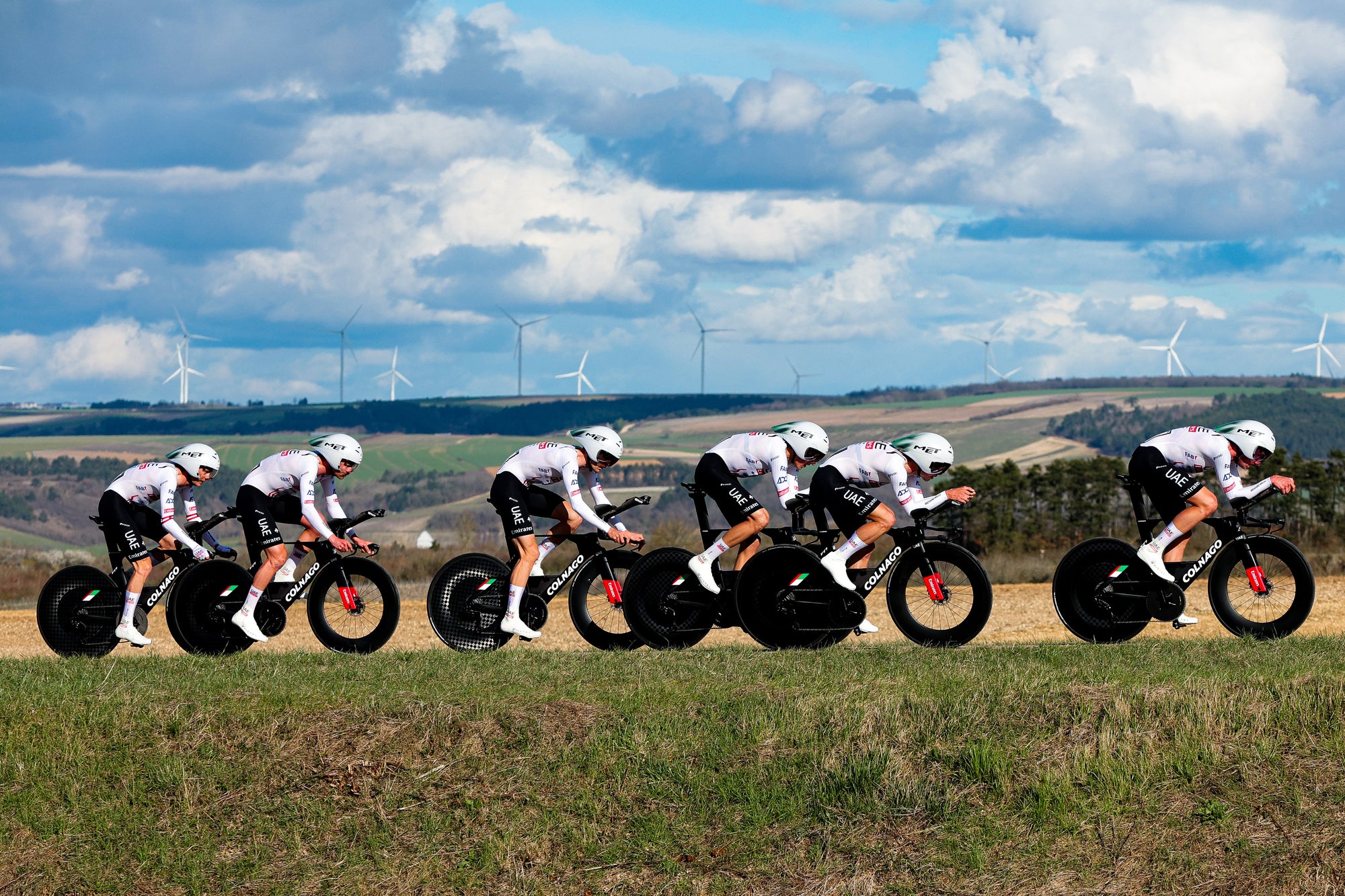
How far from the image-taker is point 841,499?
44.7 ft

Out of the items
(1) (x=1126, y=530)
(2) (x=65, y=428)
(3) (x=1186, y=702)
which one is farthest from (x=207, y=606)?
(2) (x=65, y=428)

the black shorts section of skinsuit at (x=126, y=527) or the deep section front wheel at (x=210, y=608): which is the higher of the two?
the black shorts section of skinsuit at (x=126, y=527)

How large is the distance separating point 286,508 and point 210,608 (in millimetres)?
1384

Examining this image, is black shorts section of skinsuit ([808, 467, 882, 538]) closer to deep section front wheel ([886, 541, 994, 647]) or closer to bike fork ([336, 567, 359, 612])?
deep section front wheel ([886, 541, 994, 647])

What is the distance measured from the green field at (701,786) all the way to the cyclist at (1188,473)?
261 cm

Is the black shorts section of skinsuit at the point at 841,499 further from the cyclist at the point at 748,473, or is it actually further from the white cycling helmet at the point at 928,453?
the white cycling helmet at the point at 928,453

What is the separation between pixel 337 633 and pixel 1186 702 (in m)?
8.82

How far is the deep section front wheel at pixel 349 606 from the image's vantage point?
14.9m

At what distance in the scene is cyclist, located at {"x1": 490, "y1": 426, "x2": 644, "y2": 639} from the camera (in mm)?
14508

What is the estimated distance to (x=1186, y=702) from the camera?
1012 centimetres

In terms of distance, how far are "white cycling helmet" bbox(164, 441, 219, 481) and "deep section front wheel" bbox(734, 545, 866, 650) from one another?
6460mm

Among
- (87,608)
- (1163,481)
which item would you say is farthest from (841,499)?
(87,608)

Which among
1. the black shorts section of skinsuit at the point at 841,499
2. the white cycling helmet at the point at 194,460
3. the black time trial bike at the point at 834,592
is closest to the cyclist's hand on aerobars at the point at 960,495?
the black time trial bike at the point at 834,592

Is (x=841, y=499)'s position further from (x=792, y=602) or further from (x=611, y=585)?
(x=611, y=585)
